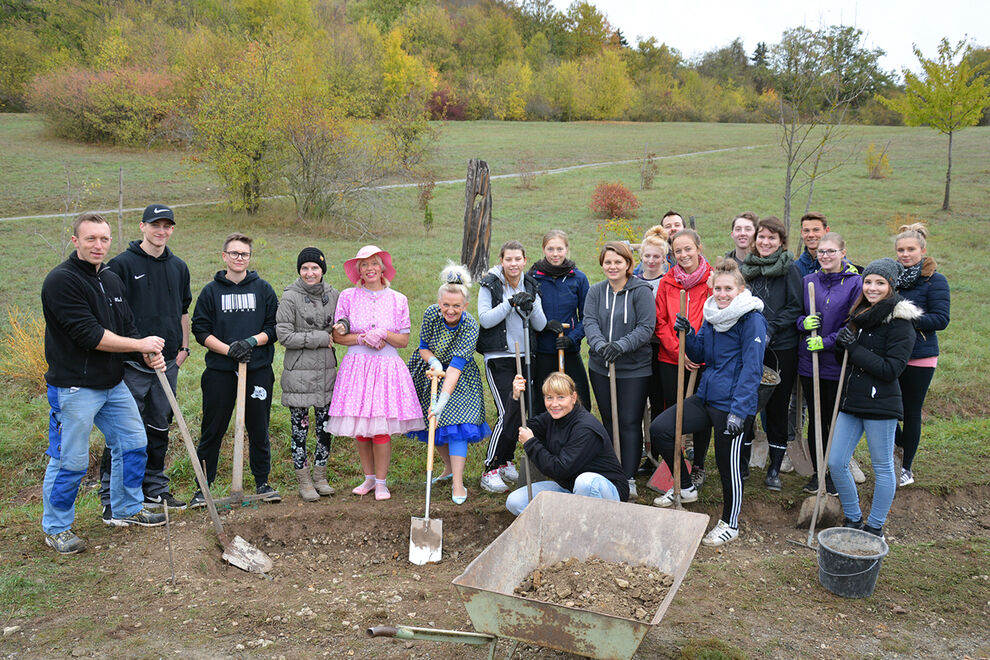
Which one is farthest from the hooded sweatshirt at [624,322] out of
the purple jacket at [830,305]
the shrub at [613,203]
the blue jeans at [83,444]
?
the shrub at [613,203]

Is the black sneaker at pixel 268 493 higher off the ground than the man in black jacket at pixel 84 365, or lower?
lower

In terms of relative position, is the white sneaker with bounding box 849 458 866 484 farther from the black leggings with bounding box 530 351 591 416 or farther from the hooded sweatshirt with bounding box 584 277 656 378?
the black leggings with bounding box 530 351 591 416

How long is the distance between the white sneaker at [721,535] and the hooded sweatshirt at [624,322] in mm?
1248

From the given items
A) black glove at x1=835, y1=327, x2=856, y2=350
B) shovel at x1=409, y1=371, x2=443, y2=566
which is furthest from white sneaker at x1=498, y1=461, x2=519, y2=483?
black glove at x1=835, y1=327, x2=856, y2=350

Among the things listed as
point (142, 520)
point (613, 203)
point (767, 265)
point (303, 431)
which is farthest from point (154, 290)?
point (613, 203)

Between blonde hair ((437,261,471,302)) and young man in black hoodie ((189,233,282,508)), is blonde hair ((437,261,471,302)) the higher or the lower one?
the higher one

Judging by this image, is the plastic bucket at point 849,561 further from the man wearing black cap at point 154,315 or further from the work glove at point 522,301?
the man wearing black cap at point 154,315

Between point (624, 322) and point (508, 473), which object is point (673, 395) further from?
point (508, 473)

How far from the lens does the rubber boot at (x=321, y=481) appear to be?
19.6 feet

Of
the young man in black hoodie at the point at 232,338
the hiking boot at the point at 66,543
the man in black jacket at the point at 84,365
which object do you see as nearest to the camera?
the man in black jacket at the point at 84,365

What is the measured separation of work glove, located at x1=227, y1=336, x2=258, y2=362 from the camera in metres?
5.34

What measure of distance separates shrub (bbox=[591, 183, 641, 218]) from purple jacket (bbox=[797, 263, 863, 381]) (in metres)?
14.4

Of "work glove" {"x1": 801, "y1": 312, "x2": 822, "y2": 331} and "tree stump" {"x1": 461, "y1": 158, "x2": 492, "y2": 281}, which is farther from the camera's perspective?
"tree stump" {"x1": 461, "y1": 158, "x2": 492, "y2": 281}

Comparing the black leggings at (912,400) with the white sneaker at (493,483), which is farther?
the white sneaker at (493,483)
